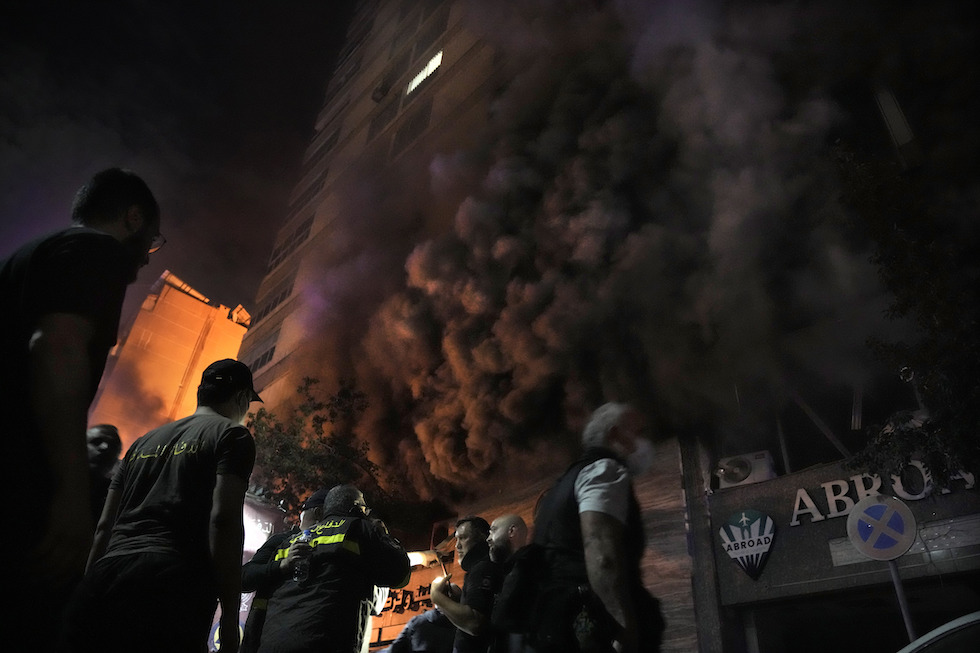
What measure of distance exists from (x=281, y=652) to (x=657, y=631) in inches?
76.8

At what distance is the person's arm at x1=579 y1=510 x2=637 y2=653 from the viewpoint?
1.93 meters

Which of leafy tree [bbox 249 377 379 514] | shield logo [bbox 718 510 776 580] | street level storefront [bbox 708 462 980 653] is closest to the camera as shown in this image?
street level storefront [bbox 708 462 980 653]

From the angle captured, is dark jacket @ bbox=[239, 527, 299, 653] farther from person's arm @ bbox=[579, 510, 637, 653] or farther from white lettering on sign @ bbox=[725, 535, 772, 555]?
white lettering on sign @ bbox=[725, 535, 772, 555]

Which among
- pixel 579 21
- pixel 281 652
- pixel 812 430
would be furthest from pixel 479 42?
pixel 281 652

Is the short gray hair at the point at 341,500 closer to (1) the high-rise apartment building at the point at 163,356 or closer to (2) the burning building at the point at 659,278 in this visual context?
(2) the burning building at the point at 659,278

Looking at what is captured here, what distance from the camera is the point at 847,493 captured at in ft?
25.5

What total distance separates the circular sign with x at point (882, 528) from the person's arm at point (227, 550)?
6.16m

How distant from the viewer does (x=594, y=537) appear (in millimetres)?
2059

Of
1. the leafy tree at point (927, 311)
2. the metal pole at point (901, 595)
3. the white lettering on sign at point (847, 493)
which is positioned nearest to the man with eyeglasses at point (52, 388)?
the metal pole at point (901, 595)

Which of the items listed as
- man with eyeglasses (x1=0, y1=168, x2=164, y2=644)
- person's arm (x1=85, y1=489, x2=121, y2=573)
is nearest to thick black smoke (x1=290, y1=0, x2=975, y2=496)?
person's arm (x1=85, y1=489, x2=121, y2=573)

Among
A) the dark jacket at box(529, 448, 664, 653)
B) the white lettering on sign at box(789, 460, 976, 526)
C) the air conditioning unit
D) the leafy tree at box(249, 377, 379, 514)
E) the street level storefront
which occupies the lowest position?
the dark jacket at box(529, 448, 664, 653)

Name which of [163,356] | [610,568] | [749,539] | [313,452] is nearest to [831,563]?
[749,539]

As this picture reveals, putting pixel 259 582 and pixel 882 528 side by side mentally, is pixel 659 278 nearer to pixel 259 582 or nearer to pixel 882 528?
pixel 882 528

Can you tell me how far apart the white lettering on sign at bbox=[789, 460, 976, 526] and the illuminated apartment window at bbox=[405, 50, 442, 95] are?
21019 millimetres
